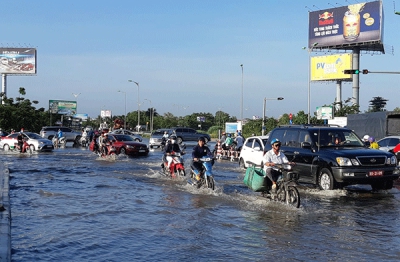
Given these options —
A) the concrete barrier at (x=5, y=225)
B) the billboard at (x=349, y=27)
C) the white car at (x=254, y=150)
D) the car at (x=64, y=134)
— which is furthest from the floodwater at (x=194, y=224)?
the billboard at (x=349, y=27)

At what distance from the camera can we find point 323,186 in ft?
49.8

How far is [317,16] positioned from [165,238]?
67479 millimetres

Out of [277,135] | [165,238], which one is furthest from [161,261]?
[277,135]

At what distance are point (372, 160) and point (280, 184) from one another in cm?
336

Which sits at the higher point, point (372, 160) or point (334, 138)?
point (334, 138)

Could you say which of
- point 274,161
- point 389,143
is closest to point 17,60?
point 389,143

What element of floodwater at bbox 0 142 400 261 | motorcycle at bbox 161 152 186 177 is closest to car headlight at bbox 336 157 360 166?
floodwater at bbox 0 142 400 261

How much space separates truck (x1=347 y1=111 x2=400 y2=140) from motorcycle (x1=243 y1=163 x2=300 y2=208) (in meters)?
21.0

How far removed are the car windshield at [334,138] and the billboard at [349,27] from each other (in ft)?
167

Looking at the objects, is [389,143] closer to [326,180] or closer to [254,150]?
[254,150]

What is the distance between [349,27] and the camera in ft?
226

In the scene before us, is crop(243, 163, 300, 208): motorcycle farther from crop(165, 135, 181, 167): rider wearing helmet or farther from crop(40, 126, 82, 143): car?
crop(40, 126, 82, 143): car

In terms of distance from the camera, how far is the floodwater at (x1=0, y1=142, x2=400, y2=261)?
320 inches

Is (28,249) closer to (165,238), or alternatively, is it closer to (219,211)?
(165,238)
